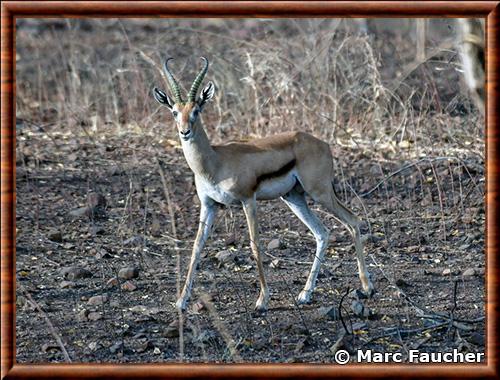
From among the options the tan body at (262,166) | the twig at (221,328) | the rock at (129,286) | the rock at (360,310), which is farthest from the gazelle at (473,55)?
the rock at (129,286)

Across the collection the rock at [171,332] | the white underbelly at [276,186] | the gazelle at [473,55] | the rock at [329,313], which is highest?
the gazelle at [473,55]

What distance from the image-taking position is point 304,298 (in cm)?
712

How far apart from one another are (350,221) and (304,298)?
91 centimetres

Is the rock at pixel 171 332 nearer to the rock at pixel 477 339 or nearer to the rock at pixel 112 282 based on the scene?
the rock at pixel 112 282

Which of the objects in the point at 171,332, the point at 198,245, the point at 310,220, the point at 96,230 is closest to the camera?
the point at 171,332

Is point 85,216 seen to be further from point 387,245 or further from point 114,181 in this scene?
point 387,245

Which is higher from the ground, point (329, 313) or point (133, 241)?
point (133, 241)

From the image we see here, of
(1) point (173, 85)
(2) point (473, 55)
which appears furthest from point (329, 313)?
(2) point (473, 55)

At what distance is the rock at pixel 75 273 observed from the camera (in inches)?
297

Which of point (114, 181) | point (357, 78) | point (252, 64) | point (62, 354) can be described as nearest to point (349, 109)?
point (357, 78)

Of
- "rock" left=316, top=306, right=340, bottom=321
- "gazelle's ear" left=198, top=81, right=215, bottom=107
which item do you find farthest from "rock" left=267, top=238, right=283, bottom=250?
"rock" left=316, top=306, right=340, bottom=321

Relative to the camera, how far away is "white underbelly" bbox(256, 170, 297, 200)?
7430 millimetres

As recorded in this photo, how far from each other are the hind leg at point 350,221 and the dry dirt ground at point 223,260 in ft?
0.34

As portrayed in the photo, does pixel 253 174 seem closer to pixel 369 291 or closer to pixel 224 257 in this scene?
pixel 224 257
